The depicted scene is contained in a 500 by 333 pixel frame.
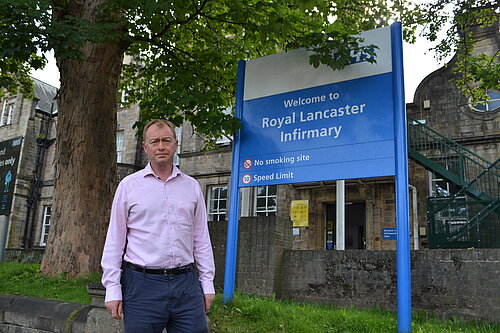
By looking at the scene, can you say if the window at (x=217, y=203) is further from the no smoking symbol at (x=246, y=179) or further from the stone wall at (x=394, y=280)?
the no smoking symbol at (x=246, y=179)

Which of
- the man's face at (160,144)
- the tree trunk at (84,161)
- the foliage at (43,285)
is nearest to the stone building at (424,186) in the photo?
the tree trunk at (84,161)

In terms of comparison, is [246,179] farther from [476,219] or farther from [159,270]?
[476,219]

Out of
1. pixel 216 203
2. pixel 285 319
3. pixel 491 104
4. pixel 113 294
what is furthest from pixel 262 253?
pixel 216 203

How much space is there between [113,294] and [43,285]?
Answer: 15.6ft

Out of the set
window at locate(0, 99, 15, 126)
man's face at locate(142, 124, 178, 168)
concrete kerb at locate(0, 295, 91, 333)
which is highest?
window at locate(0, 99, 15, 126)

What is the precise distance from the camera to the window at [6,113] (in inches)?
1124

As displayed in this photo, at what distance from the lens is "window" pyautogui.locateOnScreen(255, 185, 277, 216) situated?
16812mm

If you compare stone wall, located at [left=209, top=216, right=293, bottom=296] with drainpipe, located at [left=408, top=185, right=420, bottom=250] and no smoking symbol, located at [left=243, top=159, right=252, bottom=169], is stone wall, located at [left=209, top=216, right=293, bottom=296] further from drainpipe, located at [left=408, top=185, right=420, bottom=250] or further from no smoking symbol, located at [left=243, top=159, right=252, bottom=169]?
drainpipe, located at [left=408, top=185, right=420, bottom=250]

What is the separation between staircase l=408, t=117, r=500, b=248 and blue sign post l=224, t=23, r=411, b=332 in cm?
452

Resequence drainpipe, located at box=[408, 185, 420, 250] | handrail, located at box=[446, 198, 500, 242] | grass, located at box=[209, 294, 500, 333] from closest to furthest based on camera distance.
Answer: grass, located at box=[209, 294, 500, 333], handrail, located at box=[446, 198, 500, 242], drainpipe, located at box=[408, 185, 420, 250]

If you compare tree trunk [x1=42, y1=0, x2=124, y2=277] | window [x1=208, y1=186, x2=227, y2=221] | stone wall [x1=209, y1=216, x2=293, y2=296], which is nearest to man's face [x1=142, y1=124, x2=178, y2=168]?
tree trunk [x1=42, y1=0, x2=124, y2=277]

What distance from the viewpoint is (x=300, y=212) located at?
51.1ft

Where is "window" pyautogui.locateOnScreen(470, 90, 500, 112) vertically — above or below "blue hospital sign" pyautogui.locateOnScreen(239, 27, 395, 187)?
above

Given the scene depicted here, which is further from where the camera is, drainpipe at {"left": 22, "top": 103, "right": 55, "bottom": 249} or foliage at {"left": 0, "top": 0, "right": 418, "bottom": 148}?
drainpipe at {"left": 22, "top": 103, "right": 55, "bottom": 249}
